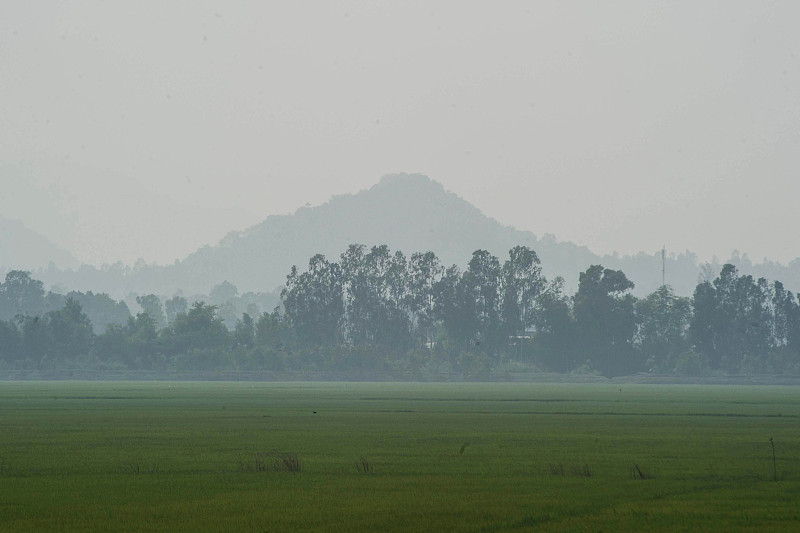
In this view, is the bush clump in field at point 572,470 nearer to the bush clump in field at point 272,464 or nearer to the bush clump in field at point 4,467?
the bush clump in field at point 272,464

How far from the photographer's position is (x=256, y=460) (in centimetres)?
3847

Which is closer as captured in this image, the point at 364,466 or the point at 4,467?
the point at 4,467

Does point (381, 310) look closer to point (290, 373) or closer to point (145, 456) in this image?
point (290, 373)

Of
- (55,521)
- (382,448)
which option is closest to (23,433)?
(382,448)

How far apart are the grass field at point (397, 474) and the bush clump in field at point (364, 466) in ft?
0.21

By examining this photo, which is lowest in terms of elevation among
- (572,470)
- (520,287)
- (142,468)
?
(142,468)

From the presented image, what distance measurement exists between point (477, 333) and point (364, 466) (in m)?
155

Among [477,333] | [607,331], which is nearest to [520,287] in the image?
[477,333]

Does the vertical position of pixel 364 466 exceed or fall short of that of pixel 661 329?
it falls short

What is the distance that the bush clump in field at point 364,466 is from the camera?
3566cm

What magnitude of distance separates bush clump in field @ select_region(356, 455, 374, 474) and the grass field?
0.06 meters

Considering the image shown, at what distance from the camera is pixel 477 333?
191 meters

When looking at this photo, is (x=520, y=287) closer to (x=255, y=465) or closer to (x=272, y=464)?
(x=272, y=464)

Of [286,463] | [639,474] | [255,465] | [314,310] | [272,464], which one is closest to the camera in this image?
[639,474]
